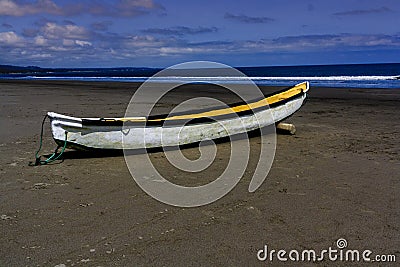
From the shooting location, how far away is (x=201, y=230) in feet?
11.5

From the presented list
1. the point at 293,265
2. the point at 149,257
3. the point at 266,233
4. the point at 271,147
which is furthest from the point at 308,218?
the point at 271,147

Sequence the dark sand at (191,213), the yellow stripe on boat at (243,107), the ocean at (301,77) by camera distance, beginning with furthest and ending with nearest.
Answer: the ocean at (301,77) < the yellow stripe on boat at (243,107) < the dark sand at (191,213)

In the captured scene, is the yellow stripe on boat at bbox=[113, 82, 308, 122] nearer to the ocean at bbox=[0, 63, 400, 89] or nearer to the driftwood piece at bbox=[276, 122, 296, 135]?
the driftwood piece at bbox=[276, 122, 296, 135]

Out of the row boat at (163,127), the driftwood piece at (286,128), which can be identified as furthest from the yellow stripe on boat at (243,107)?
the driftwood piece at (286,128)

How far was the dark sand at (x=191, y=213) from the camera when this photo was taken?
10.2ft

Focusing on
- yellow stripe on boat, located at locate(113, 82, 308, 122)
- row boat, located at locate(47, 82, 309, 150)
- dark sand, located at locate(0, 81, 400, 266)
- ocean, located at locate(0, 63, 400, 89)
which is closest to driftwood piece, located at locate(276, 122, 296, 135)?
row boat, located at locate(47, 82, 309, 150)

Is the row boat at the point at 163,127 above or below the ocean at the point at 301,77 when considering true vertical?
below

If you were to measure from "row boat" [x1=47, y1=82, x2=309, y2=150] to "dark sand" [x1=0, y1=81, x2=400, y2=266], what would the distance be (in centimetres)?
32

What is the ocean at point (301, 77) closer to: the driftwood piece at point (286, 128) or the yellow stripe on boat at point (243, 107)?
the yellow stripe on boat at point (243, 107)

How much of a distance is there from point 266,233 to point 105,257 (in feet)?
4.45

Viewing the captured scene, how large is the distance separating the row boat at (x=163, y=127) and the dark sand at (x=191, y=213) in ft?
1.03

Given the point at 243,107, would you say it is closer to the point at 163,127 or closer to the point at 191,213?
the point at 163,127

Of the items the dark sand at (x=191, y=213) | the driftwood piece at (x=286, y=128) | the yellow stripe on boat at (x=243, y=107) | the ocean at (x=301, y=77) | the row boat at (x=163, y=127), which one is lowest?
the dark sand at (x=191, y=213)

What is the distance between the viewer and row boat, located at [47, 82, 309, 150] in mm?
5719
